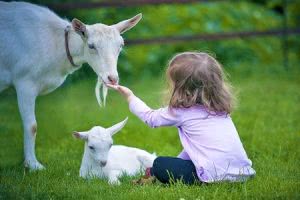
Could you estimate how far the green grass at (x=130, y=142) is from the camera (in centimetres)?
416

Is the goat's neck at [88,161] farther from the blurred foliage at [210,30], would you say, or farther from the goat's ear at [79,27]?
the blurred foliage at [210,30]

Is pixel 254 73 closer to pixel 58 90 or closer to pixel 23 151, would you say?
pixel 58 90

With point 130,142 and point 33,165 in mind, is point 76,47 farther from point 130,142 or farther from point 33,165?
point 130,142

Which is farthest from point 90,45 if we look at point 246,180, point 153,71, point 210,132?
point 153,71

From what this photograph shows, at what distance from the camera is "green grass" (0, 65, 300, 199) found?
4.16m

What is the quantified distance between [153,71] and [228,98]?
624 centimetres

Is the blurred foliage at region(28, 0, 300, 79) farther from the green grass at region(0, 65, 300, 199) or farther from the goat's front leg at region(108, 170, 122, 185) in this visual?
the goat's front leg at region(108, 170, 122, 185)

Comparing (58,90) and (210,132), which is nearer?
(210,132)

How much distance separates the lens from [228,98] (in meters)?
4.36

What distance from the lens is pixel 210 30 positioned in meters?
11.8

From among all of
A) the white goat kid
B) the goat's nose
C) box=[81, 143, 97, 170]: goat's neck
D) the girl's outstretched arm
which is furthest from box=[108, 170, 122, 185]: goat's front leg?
the goat's nose

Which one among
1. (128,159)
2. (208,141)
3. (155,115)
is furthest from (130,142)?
(208,141)

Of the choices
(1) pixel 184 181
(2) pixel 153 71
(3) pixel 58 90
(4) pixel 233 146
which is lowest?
(2) pixel 153 71

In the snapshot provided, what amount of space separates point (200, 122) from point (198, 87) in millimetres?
214
